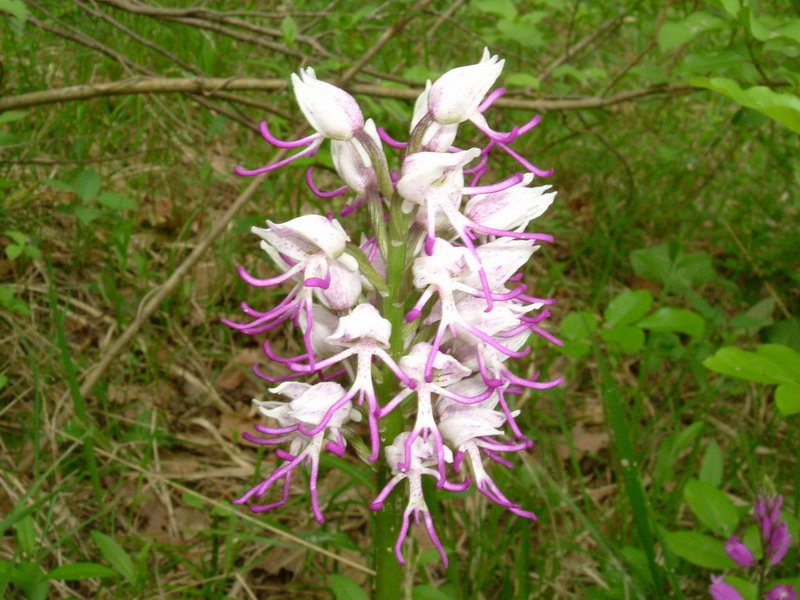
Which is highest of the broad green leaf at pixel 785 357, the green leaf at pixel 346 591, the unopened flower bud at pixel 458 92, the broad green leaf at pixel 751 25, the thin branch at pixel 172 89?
the unopened flower bud at pixel 458 92

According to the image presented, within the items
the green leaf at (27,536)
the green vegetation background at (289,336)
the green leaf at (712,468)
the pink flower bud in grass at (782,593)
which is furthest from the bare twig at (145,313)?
the pink flower bud in grass at (782,593)

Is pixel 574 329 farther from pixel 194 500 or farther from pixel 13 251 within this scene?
pixel 13 251

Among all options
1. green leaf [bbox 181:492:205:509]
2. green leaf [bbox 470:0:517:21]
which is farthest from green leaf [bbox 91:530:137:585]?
green leaf [bbox 470:0:517:21]

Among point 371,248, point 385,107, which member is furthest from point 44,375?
point 371,248

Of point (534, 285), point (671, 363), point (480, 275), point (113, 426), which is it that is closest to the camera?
point (480, 275)

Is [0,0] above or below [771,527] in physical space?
above

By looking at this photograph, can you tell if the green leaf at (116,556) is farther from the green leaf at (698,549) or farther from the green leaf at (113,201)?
the green leaf at (113,201)

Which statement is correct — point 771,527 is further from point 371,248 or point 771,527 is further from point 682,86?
point 682,86
